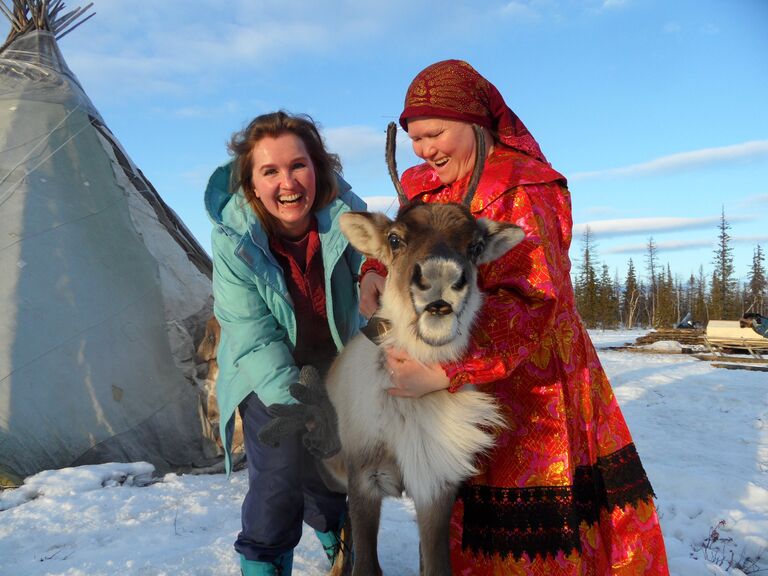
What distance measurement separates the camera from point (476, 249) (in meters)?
2.26

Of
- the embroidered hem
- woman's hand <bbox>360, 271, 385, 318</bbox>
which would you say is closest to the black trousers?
woman's hand <bbox>360, 271, 385, 318</bbox>

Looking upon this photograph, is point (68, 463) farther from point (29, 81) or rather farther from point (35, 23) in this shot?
point (35, 23)

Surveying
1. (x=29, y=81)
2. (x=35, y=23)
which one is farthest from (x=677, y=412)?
(x=35, y=23)

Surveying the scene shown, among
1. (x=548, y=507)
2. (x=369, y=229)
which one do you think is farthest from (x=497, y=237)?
(x=548, y=507)

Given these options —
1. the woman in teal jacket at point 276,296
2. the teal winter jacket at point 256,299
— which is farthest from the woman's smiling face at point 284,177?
the teal winter jacket at point 256,299

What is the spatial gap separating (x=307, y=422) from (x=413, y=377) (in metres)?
0.69

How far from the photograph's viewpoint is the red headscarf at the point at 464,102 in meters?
2.43

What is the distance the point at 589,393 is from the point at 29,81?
9.24 meters

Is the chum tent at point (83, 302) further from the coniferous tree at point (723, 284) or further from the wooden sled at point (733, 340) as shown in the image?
the coniferous tree at point (723, 284)

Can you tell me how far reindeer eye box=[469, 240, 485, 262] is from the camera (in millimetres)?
2238

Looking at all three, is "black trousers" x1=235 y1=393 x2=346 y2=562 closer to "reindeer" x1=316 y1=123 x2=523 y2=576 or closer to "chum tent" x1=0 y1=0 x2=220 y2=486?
"reindeer" x1=316 y1=123 x2=523 y2=576

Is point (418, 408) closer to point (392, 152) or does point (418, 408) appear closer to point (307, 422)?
point (307, 422)

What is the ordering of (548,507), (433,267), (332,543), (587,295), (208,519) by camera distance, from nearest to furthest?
(433,267) < (548,507) < (332,543) < (208,519) < (587,295)

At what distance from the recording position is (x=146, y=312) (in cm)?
723
